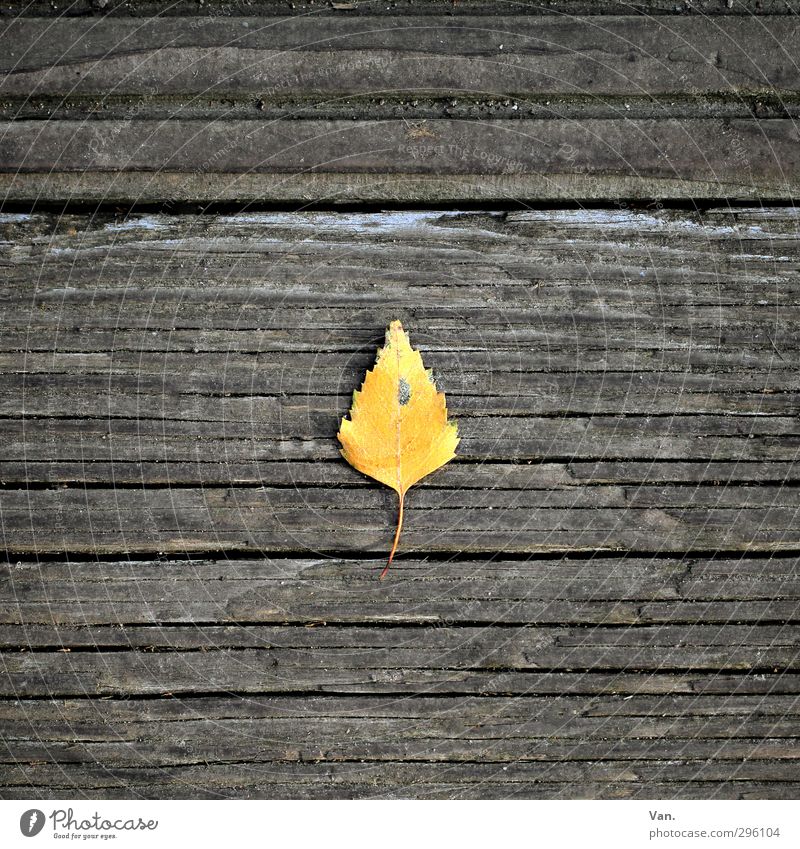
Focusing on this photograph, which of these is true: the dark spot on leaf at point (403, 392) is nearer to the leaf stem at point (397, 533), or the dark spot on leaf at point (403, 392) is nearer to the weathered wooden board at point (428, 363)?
the weathered wooden board at point (428, 363)

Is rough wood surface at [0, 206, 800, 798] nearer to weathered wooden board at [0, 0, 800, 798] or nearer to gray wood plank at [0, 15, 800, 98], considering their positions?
weathered wooden board at [0, 0, 800, 798]

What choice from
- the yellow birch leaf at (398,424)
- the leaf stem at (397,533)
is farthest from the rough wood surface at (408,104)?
the leaf stem at (397,533)

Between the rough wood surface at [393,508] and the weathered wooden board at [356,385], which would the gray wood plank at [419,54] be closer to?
the weathered wooden board at [356,385]

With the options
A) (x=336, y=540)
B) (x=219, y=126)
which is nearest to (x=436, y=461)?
(x=336, y=540)

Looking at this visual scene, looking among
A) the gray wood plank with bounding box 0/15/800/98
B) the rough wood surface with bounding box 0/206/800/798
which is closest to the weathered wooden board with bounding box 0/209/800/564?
the rough wood surface with bounding box 0/206/800/798

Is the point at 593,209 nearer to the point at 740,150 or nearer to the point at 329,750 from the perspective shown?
the point at 740,150

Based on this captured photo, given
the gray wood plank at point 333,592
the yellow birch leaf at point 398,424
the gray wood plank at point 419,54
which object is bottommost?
the gray wood plank at point 333,592

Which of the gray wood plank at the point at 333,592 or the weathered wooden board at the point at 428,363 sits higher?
the weathered wooden board at the point at 428,363

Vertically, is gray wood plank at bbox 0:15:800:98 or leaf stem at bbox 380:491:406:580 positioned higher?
gray wood plank at bbox 0:15:800:98
